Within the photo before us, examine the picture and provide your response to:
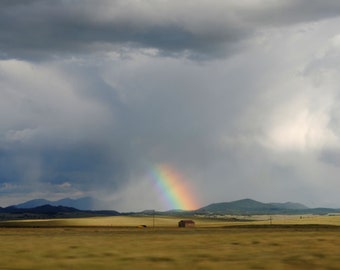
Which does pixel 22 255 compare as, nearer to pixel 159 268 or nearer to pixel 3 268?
pixel 3 268

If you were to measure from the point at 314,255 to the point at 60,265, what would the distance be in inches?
526

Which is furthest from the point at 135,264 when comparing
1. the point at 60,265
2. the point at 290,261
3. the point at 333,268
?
the point at 333,268

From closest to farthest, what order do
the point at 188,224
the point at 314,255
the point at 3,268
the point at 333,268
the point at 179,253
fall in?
the point at 333,268
the point at 3,268
the point at 314,255
the point at 179,253
the point at 188,224

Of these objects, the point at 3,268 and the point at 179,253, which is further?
the point at 179,253

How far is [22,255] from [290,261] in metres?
15.6

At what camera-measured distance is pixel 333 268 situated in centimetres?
2284

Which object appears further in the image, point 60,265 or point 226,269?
point 60,265

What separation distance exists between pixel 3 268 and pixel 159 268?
24.2 ft

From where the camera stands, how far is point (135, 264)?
2522 centimetres

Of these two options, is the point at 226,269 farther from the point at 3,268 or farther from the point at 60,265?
the point at 3,268

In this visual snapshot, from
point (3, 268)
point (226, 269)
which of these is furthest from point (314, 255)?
point (3, 268)

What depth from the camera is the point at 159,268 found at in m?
23.9

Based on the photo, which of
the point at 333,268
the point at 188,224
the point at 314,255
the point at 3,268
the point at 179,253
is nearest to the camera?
the point at 333,268

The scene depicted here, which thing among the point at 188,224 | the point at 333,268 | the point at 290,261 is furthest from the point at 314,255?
the point at 188,224
